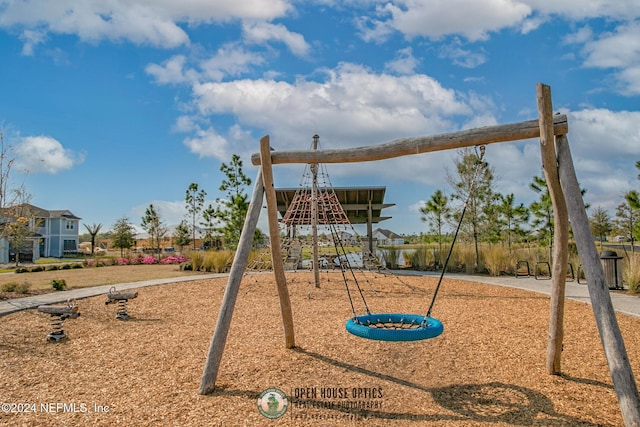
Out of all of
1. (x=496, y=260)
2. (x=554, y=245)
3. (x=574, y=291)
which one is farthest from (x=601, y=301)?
(x=496, y=260)

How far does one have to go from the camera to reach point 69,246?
144 feet

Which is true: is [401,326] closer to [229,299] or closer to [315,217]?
[229,299]

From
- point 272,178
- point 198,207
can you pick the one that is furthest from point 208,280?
point 198,207

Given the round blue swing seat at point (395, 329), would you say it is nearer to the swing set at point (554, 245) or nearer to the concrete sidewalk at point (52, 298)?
the swing set at point (554, 245)

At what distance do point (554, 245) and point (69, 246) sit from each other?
50018 millimetres

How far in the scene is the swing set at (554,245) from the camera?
3.03 meters

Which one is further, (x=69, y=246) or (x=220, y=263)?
(x=69, y=246)

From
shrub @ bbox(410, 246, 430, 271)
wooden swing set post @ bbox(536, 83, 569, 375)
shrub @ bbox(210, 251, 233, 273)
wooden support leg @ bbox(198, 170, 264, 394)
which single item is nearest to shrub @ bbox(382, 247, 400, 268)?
shrub @ bbox(410, 246, 430, 271)

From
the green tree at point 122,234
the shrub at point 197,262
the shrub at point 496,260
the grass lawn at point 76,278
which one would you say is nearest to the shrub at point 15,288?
the grass lawn at point 76,278

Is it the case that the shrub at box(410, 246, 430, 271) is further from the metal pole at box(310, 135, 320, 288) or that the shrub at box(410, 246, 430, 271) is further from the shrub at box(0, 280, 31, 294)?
the shrub at box(0, 280, 31, 294)

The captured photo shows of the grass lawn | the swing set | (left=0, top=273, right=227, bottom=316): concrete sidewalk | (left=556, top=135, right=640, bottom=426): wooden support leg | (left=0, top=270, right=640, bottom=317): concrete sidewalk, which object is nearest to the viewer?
(left=556, top=135, right=640, bottom=426): wooden support leg

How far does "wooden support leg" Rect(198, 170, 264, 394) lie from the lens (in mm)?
3881

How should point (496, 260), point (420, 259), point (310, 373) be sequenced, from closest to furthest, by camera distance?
1. point (310, 373)
2. point (496, 260)
3. point (420, 259)

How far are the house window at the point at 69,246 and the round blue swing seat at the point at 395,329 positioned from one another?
47860 mm
